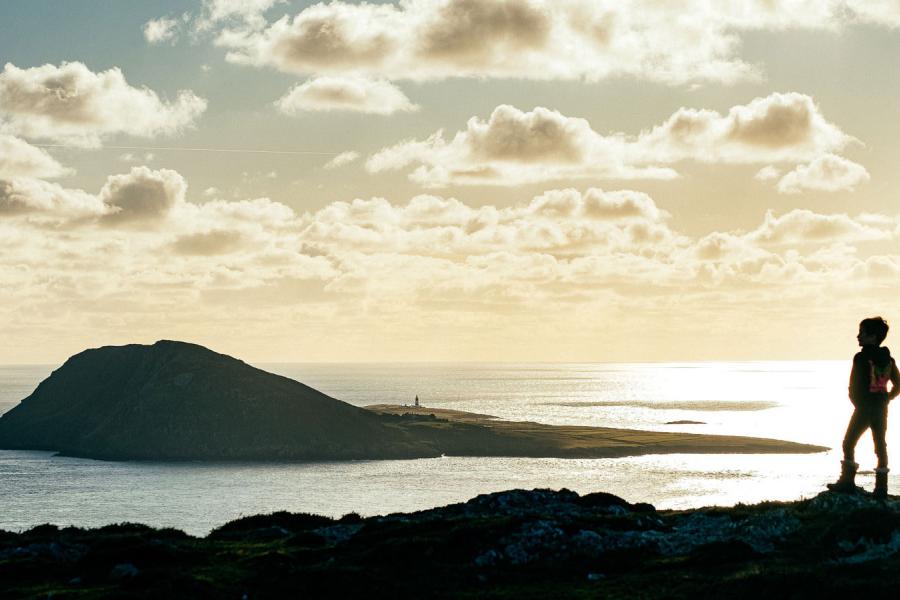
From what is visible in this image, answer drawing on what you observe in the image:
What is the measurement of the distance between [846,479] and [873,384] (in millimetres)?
4578

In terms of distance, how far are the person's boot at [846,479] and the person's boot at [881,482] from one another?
0.82 m

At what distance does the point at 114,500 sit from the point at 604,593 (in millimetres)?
165829

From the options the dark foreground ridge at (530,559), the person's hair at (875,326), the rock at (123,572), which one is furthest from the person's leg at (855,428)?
the rock at (123,572)

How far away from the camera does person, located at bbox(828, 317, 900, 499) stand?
2811 cm

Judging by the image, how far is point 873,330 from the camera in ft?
91.7

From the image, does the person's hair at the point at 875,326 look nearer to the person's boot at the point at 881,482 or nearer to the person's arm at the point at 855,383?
the person's arm at the point at 855,383

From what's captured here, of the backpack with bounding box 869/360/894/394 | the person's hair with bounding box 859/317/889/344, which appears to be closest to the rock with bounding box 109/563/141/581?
the backpack with bounding box 869/360/894/394

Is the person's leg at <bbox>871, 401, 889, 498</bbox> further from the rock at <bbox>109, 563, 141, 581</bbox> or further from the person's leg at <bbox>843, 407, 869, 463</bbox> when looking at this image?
the rock at <bbox>109, 563, 141, 581</bbox>

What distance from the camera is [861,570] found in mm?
24469

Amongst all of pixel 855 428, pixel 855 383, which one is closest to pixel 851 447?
pixel 855 428

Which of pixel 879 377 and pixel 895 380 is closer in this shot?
pixel 895 380

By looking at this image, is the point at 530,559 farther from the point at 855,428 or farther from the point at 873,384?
the point at 873,384

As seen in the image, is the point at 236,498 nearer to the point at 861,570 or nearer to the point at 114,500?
the point at 114,500

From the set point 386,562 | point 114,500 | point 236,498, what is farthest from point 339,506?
point 386,562
